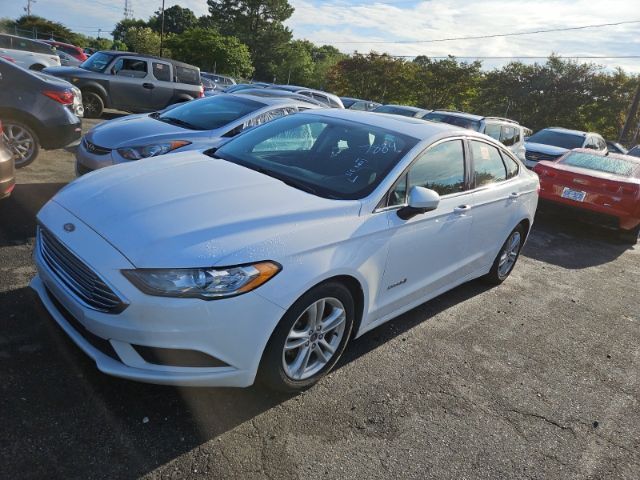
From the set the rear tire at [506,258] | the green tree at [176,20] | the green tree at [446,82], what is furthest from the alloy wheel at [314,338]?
the green tree at [176,20]

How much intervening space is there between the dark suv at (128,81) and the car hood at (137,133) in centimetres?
698

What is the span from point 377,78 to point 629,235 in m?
36.1

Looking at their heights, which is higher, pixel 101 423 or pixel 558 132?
pixel 558 132

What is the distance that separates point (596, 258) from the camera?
7012 millimetres

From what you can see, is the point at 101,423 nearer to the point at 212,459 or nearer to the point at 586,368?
the point at 212,459

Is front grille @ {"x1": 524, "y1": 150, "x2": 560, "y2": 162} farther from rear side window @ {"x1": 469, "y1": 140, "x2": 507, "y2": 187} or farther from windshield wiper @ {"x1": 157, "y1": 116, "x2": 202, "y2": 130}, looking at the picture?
windshield wiper @ {"x1": 157, "y1": 116, "x2": 202, "y2": 130}

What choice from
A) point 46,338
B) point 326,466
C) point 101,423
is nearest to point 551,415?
point 326,466

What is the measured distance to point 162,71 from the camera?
12.8 metres

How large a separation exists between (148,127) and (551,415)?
16.2 ft

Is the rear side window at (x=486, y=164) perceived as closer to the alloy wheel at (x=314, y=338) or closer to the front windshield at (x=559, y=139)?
the alloy wheel at (x=314, y=338)

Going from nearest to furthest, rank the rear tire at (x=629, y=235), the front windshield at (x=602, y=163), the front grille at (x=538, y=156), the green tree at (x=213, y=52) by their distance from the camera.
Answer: the rear tire at (x=629, y=235)
the front windshield at (x=602, y=163)
the front grille at (x=538, y=156)
the green tree at (x=213, y=52)

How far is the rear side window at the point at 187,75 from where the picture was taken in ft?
43.1

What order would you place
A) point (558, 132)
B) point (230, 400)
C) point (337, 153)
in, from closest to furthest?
1. point (230, 400)
2. point (337, 153)
3. point (558, 132)

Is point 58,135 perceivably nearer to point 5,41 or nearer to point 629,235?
point 629,235
